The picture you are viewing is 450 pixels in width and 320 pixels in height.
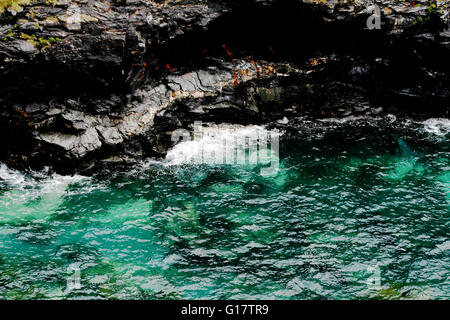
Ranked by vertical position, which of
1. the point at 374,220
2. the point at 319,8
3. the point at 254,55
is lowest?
the point at 374,220

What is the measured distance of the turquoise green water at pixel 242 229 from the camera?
34.4 ft

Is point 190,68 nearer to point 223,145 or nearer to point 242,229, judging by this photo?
point 223,145

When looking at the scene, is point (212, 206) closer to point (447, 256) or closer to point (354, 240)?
point (354, 240)

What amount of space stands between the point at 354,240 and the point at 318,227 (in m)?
1.15

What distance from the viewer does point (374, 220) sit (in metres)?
12.6

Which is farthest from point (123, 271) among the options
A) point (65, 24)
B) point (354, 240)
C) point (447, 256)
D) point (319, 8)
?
point (319, 8)

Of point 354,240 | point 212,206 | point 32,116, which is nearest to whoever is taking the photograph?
point 354,240

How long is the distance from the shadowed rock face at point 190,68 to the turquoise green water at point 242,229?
75.1 inches

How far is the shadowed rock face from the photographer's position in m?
15.3

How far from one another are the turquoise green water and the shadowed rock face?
1908mm

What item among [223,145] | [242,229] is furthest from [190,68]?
[242,229]

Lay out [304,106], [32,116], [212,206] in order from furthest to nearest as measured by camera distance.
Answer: [304,106] → [32,116] → [212,206]

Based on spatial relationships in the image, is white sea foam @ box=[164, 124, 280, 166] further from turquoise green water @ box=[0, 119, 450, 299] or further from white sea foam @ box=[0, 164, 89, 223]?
white sea foam @ box=[0, 164, 89, 223]

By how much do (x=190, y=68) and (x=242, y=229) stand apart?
9050 millimetres
